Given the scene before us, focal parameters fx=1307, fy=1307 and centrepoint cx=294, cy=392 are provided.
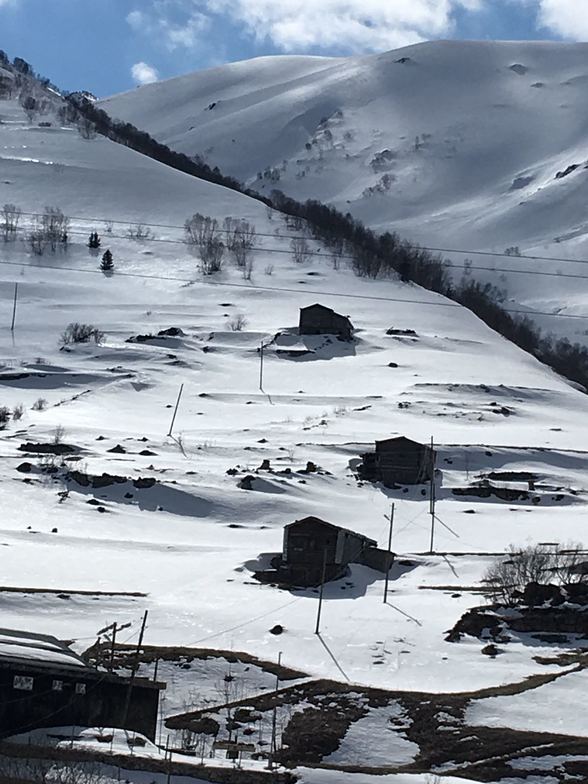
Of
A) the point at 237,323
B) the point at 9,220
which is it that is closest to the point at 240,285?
the point at 237,323

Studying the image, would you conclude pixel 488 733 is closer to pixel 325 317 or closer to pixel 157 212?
pixel 325 317

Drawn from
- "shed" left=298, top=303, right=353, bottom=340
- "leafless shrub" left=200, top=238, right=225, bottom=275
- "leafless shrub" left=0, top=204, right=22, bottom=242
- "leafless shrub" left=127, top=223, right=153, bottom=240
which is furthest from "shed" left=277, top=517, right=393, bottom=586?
"leafless shrub" left=127, top=223, right=153, bottom=240

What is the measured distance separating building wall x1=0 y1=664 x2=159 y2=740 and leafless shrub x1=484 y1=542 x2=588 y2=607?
1929cm

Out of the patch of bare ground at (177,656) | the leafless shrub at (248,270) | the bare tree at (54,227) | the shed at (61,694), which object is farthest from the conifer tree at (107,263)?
the shed at (61,694)

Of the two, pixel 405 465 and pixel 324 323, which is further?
pixel 324 323

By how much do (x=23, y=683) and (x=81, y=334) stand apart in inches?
3398

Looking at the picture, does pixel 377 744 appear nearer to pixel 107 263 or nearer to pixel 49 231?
pixel 107 263

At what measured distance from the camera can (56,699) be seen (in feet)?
80.9

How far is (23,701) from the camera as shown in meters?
24.3

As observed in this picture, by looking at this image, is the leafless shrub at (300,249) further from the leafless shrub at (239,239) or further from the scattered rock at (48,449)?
the scattered rock at (48,449)

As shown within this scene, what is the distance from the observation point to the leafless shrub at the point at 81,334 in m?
108

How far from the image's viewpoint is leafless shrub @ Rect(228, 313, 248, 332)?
378 feet

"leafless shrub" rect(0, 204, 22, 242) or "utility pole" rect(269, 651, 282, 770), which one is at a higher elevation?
"leafless shrub" rect(0, 204, 22, 242)

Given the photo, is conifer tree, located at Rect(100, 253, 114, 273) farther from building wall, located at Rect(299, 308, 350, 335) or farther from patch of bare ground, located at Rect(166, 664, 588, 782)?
patch of bare ground, located at Rect(166, 664, 588, 782)
